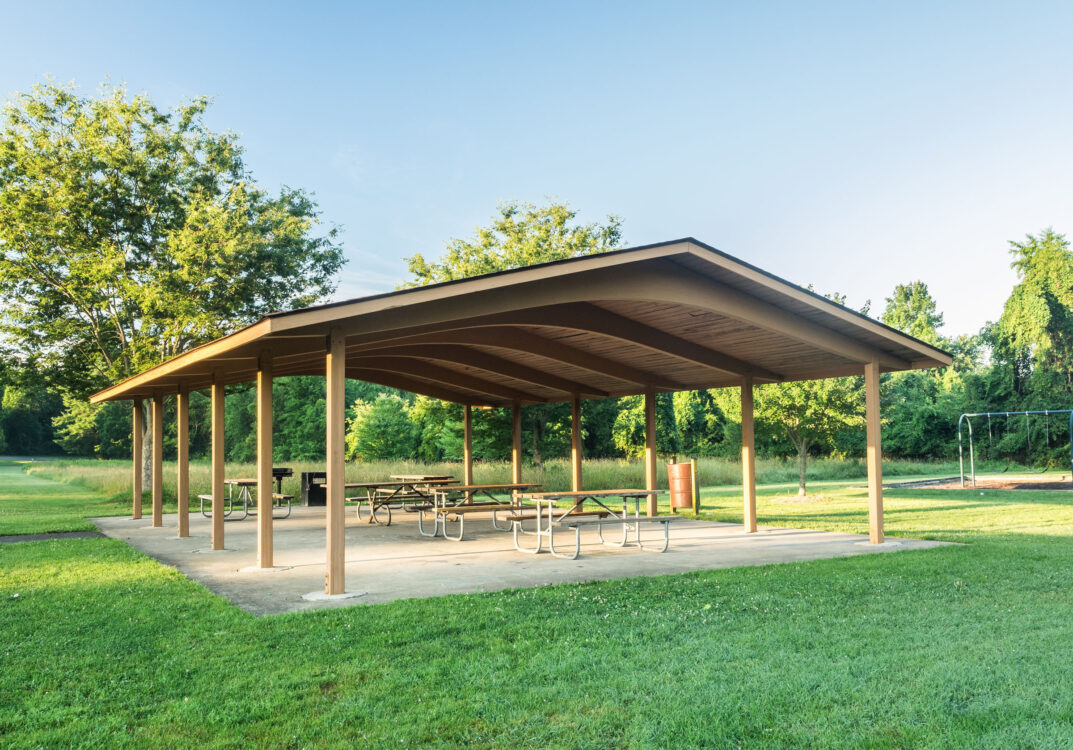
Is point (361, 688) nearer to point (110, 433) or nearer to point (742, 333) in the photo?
point (742, 333)

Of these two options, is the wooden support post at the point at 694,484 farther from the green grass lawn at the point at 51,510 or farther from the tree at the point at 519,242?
the tree at the point at 519,242

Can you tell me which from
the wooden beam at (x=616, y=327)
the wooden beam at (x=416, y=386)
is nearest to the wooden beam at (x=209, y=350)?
the wooden beam at (x=616, y=327)

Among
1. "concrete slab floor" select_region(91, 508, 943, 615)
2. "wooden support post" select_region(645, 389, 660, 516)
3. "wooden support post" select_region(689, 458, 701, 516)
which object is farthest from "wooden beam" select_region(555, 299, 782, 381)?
"wooden support post" select_region(689, 458, 701, 516)

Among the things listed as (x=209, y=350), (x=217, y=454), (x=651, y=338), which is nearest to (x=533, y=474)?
(x=651, y=338)

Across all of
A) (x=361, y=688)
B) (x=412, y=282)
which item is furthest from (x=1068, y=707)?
(x=412, y=282)

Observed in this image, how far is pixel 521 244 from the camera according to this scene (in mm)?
29578

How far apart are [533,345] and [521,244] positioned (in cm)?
1872

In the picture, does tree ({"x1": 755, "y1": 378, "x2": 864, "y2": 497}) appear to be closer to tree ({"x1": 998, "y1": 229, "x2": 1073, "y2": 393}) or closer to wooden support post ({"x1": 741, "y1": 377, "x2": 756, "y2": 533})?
wooden support post ({"x1": 741, "y1": 377, "x2": 756, "y2": 533})

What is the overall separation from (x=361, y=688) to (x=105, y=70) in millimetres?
22751

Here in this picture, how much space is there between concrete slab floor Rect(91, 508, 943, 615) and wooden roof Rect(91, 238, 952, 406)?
7.78ft

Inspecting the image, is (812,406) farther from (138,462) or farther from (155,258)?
(155,258)

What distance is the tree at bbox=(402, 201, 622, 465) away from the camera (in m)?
28.1

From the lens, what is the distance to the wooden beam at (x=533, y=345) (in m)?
10.0

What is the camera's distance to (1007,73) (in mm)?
18141
